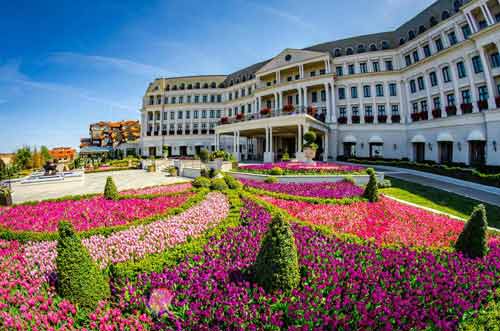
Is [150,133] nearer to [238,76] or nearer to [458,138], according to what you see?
[238,76]

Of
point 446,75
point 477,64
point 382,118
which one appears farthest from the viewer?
point 382,118

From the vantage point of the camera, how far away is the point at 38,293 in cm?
392

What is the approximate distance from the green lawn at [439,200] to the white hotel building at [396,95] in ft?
30.7

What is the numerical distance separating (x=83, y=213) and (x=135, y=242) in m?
3.92

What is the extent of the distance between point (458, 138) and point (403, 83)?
1208 centimetres

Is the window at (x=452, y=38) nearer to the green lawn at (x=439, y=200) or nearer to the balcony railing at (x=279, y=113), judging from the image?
the balcony railing at (x=279, y=113)

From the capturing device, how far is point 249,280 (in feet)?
12.8

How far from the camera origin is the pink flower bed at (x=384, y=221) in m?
6.30

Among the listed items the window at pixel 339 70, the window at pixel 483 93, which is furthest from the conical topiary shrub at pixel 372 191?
the window at pixel 339 70

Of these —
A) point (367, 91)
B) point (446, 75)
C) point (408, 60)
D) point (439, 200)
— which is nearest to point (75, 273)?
point (439, 200)

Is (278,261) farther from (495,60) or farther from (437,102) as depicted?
(437,102)

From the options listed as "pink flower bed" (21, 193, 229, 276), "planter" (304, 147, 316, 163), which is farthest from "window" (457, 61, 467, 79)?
"pink flower bed" (21, 193, 229, 276)

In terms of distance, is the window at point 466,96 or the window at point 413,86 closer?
the window at point 466,96

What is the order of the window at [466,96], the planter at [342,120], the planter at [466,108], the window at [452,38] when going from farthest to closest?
the planter at [342,120], the window at [452,38], the window at [466,96], the planter at [466,108]
